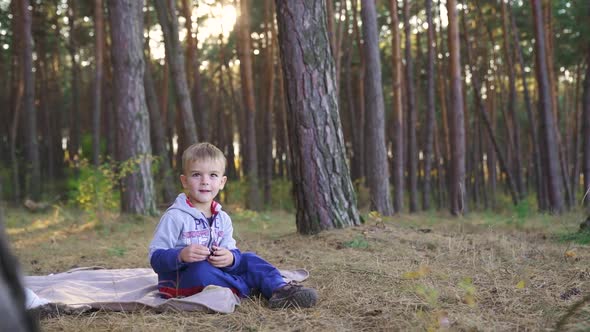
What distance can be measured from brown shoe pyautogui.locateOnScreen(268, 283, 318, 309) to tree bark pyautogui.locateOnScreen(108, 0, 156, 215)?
6.58 m

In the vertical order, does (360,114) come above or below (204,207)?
above

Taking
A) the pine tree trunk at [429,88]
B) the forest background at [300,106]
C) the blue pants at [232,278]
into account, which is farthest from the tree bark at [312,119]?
the pine tree trunk at [429,88]

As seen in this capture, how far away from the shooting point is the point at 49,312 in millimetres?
3676

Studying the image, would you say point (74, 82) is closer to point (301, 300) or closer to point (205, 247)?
point (205, 247)

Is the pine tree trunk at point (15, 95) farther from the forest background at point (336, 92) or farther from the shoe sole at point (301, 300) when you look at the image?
the shoe sole at point (301, 300)

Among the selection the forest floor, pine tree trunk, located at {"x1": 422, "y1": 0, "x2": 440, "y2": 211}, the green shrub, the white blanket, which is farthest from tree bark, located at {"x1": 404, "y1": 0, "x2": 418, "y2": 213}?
the white blanket

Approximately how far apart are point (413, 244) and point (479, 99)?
38.5ft

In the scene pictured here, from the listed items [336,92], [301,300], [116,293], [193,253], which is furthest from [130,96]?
[301,300]

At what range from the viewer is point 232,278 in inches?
161

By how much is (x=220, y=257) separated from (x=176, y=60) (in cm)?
926

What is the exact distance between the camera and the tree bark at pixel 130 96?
10.2m

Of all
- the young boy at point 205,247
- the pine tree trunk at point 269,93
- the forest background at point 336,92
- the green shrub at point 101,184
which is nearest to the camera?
the young boy at point 205,247

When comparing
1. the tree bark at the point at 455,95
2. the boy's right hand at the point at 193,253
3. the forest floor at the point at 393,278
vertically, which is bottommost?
the forest floor at the point at 393,278

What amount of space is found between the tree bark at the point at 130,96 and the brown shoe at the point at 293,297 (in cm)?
658
